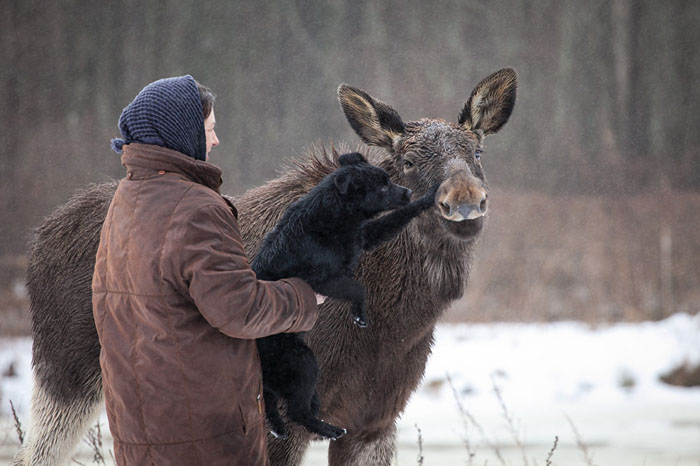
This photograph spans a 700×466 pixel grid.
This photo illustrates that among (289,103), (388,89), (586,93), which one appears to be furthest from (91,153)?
(586,93)

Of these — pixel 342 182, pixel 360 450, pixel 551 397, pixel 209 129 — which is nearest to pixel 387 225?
pixel 342 182

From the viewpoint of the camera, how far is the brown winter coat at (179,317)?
5.96 ft

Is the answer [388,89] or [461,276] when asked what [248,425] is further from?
[388,89]

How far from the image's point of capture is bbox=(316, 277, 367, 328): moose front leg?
2.19 meters

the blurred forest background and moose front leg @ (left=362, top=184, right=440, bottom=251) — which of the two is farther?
the blurred forest background

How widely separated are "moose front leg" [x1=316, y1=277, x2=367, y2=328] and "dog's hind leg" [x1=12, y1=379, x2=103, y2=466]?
1823mm

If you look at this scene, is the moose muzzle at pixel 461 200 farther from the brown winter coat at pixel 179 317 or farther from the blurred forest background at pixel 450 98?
the blurred forest background at pixel 450 98

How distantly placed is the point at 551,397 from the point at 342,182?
562 centimetres

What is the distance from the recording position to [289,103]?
12.0 meters

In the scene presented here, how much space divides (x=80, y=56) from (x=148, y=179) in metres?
10.8

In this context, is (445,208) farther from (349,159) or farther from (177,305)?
(177,305)

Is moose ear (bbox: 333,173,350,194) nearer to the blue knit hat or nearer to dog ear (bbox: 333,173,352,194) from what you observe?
dog ear (bbox: 333,173,352,194)

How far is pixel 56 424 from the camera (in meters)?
3.39

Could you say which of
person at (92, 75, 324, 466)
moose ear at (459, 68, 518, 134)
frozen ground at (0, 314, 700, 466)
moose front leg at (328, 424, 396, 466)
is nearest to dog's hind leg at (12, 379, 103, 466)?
moose front leg at (328, 424, 396, 466)
